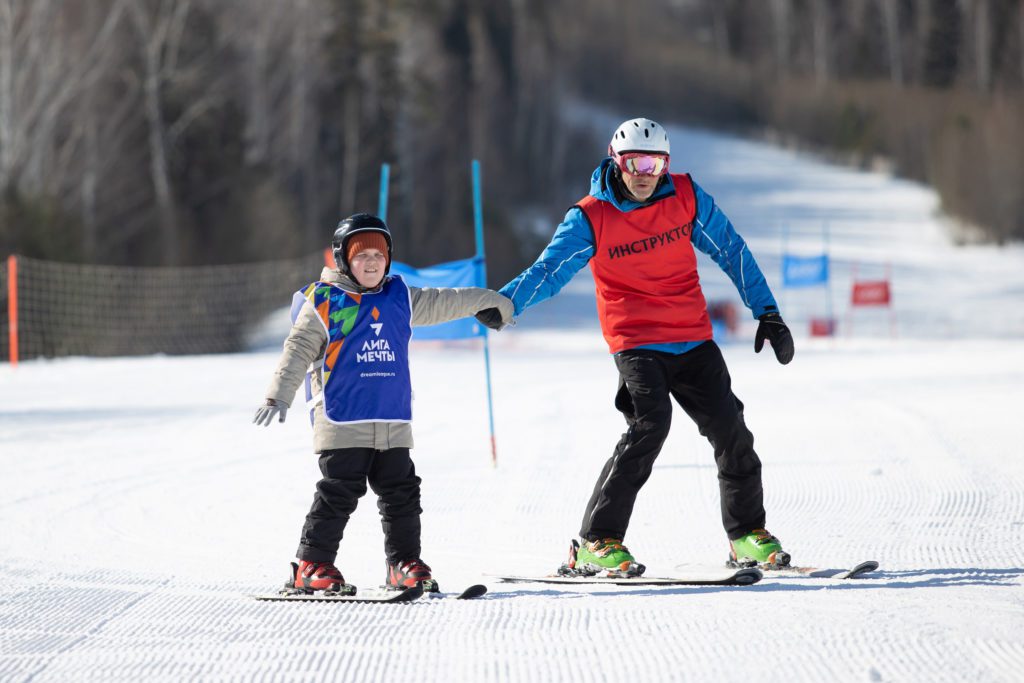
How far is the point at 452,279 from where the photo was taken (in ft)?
29.6

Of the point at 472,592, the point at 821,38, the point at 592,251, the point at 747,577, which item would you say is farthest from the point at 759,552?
the point at 821,38

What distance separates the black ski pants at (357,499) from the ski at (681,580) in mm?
449

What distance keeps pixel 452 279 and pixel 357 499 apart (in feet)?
14.8

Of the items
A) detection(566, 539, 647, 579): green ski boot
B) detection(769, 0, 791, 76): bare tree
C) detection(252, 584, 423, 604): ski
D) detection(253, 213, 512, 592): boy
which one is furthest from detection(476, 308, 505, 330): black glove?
detection(769, 0, 791, 76): bare tree

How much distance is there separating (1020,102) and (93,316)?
35057 millimetres

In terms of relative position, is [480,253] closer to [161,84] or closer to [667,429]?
[667,429]

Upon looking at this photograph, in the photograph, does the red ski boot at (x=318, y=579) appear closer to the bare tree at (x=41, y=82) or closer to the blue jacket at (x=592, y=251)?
the blue jacket at (x=592, y=251)

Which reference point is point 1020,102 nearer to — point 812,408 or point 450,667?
point 812,408

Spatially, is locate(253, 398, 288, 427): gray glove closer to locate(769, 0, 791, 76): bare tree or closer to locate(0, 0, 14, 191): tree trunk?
locate(0, 0, 14, 191): tree trunk

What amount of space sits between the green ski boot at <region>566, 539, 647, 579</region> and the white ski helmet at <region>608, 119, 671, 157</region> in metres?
1.43

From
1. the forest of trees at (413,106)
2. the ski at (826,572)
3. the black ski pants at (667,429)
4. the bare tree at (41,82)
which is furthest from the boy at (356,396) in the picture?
the bare tree at (41,82)

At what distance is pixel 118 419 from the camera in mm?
11062

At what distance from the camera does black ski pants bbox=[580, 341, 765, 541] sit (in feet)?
15.7

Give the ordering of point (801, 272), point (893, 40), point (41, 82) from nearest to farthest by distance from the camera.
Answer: point (41, 82)
point (801, 272)
point (893, 40)
